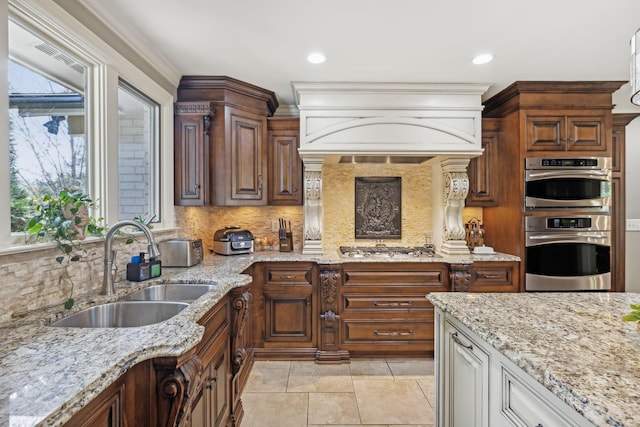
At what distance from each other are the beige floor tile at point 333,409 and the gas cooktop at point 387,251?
3.88 feet

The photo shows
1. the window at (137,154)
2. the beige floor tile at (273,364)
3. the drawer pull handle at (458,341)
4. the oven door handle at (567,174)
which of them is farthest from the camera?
the oven door handle at (567,174)

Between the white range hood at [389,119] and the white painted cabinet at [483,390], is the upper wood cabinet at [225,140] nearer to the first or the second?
the white range hood at [389,119]

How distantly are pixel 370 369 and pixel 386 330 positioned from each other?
0.36 m

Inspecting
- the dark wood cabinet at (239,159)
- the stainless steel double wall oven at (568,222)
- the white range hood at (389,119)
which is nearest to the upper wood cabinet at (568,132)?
the stainless steel double wall oven at (568,222)

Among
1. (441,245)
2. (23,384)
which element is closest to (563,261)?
(441,245)

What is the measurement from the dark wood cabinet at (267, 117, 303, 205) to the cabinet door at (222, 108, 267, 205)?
0.30ft

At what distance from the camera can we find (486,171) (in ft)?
10.6

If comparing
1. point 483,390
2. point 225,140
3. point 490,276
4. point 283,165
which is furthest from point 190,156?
point 490,276

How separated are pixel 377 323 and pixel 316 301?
1.96 feet

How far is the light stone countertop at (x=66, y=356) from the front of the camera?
2.34 ft

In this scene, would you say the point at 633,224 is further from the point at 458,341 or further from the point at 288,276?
the point at 288,276

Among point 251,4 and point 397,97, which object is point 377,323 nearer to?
point 397,97

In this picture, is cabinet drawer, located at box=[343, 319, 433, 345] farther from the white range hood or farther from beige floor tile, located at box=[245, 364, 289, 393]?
the white range hood

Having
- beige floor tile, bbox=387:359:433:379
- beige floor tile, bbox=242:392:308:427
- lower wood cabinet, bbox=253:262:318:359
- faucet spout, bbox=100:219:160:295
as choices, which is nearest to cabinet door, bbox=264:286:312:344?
lower wood cabinet, bbox=253:262:318:359
